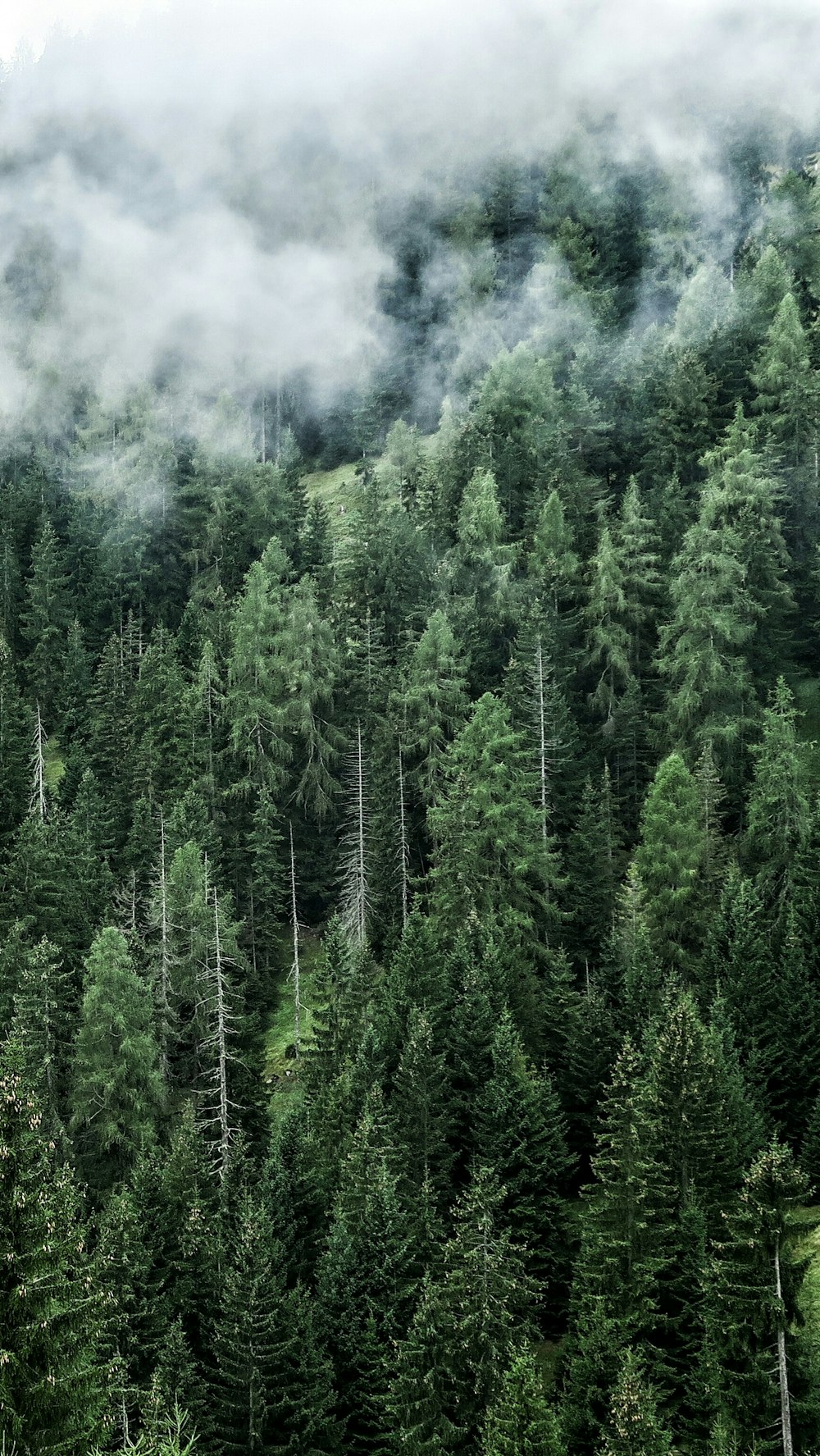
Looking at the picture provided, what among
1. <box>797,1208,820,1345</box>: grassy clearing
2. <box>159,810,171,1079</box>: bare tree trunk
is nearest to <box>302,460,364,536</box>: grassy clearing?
<box>159,810,171,1079</box>: bare tree trunk

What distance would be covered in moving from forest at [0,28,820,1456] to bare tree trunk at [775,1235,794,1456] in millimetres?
95

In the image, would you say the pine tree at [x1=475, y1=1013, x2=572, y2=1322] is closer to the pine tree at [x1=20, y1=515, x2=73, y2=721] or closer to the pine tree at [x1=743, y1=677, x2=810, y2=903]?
the pine tree at [x1=743, y1=677, x2=810, y2=903]

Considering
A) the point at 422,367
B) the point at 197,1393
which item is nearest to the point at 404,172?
the point at 422,367

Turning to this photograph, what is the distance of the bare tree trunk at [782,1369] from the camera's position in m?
31.1

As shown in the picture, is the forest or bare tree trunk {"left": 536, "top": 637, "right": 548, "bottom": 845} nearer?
the forest

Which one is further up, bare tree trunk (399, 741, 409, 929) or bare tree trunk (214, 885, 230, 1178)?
bare tree trunk (399, 741, 409, 929)

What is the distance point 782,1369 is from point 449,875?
34.1 metres

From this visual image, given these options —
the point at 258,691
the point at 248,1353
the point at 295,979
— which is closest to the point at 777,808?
the point at 295,979

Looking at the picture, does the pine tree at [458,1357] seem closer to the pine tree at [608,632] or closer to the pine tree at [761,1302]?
the pine tree at [761,1302]

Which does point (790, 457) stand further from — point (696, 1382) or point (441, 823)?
point (696, 1382)

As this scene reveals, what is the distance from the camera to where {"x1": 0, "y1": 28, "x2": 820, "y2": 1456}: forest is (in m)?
36.1

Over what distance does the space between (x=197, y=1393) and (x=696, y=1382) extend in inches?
534

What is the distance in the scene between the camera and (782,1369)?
31.3m

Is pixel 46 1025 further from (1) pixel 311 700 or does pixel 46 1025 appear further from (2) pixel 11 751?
(2) pixel 11 751
